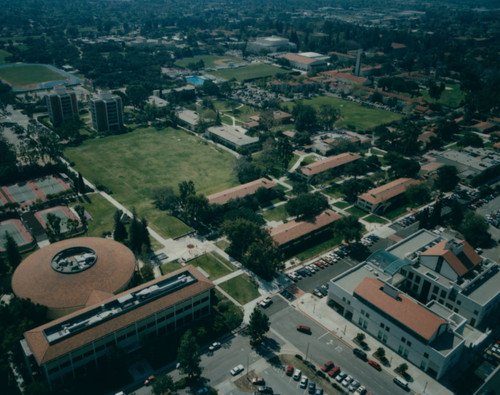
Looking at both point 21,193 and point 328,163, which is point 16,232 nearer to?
point 21,193

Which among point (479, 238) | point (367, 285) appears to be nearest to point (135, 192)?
point (367, 285)

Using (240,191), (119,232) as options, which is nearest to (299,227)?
(240,191)

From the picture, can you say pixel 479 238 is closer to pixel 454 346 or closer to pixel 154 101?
pixel 454 346

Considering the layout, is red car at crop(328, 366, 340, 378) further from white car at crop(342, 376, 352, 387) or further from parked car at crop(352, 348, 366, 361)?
parked car at crop(352, 348, 366, 361)

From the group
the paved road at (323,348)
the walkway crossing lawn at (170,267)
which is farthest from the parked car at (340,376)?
the walkway crossing lawn at (170,267)

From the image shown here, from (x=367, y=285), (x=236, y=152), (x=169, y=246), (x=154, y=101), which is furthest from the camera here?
(x=154, y=101)

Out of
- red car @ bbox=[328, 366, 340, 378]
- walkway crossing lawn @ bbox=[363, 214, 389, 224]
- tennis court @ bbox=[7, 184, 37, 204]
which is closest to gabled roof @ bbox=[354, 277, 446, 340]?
red car @ bbox=[328, 366, 340, 378]
